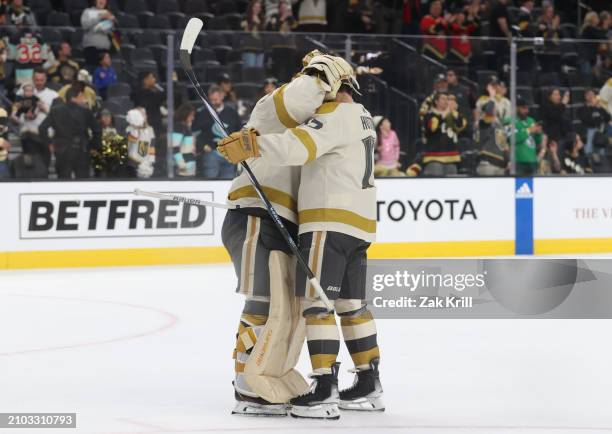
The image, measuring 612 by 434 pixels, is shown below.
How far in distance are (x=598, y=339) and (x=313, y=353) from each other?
7.89 feet

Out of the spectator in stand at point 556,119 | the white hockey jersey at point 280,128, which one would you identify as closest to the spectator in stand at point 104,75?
the spectator in stand at point 556,119

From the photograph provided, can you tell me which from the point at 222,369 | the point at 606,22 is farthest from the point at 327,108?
the point at 606,22

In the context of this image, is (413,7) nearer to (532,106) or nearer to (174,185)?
(532,106)

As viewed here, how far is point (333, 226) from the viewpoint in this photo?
430 centimetres

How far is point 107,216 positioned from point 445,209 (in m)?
3.10

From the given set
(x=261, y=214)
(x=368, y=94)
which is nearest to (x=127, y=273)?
(x=368, y=94)

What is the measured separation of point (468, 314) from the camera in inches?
271

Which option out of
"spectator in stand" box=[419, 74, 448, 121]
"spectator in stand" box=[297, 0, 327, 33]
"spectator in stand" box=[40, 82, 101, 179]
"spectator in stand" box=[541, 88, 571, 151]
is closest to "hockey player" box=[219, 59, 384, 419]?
"spectator in stand" box=[40, 82, 101, 179]

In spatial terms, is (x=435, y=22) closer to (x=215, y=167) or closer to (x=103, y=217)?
(x=215, y=167)

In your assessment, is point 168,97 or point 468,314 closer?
point 468,314

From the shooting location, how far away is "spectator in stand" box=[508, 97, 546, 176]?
11164 millimetres

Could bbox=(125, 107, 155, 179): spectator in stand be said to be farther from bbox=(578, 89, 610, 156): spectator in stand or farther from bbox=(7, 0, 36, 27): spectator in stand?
bbox=(578, 89, 610, 156): spectator in stand

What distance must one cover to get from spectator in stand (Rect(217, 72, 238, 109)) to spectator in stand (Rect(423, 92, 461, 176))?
1.80 metres

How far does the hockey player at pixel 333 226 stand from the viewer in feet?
13.7
